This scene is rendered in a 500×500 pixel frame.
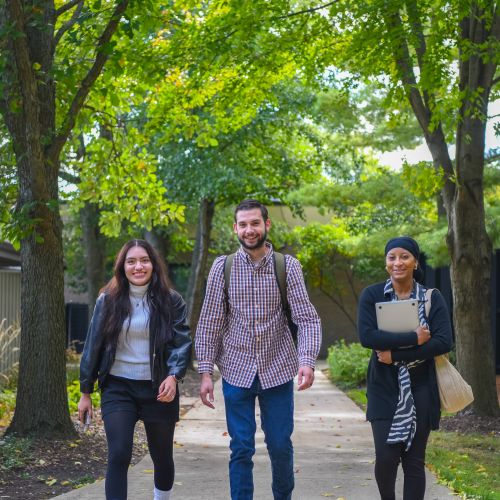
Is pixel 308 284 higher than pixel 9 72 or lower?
lower

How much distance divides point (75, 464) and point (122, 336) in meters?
3.38

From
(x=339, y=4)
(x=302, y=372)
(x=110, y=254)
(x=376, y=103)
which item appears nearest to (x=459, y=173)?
(x=339, y=4)

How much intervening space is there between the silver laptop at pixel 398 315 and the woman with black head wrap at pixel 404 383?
1.9 inches

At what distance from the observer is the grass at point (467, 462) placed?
769cm

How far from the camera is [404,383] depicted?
5.57 meters

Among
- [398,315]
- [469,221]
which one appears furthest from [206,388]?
[469,221]

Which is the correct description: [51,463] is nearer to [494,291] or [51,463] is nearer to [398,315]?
[398,315]

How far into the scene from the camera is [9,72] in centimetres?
917

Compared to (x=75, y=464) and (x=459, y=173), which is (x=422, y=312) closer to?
(x=75, y=464)

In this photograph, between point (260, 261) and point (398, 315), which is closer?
point (398, 315)

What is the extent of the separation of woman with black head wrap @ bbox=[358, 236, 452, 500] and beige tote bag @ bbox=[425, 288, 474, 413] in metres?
0.04

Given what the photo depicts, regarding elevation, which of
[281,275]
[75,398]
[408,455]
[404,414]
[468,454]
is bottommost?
[468,454]

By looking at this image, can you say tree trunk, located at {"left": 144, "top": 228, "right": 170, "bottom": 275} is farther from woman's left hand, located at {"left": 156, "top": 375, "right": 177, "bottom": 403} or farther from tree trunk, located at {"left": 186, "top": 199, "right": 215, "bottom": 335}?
woman's left hand, located at {"left": 156, "top": 375, "right": 177, "bottom": 403}

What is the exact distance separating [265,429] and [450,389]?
43.7 inches
